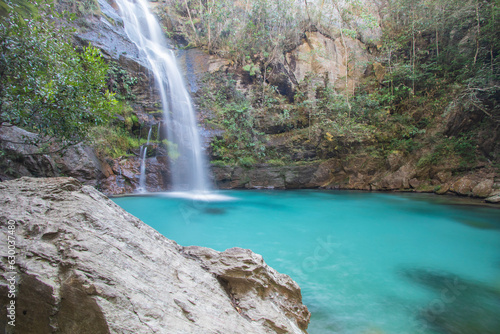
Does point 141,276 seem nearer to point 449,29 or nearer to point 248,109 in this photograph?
point 248,109

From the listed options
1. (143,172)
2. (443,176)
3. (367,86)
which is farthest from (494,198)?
(143,172)

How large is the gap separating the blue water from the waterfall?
288cm

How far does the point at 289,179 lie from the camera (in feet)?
43.1

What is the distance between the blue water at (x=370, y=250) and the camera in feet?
9.34

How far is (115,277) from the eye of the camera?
132 centimetres

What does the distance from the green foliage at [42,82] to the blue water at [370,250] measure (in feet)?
10.8

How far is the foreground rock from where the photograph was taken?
1175 millimetres

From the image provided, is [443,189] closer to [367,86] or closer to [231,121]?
[367,86]

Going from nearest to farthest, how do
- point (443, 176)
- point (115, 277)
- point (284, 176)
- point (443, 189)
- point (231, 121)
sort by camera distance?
point (115, 277), point (443, 189), point (443, 176), point (284, 176), point (231, 121)

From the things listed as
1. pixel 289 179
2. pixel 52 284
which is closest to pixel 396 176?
pixel 289 179

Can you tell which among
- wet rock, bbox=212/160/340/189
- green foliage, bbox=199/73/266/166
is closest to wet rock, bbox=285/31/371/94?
green foliage, bbox=199/73/266/166

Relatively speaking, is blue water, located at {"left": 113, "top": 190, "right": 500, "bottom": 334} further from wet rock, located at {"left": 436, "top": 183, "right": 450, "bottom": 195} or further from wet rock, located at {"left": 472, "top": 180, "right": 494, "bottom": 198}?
wet rock, located at {"left": 472, "top": 180, "right": 494, "bottom": 198}

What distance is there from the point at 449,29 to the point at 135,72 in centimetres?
1755

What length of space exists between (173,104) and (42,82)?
9.35 meters
